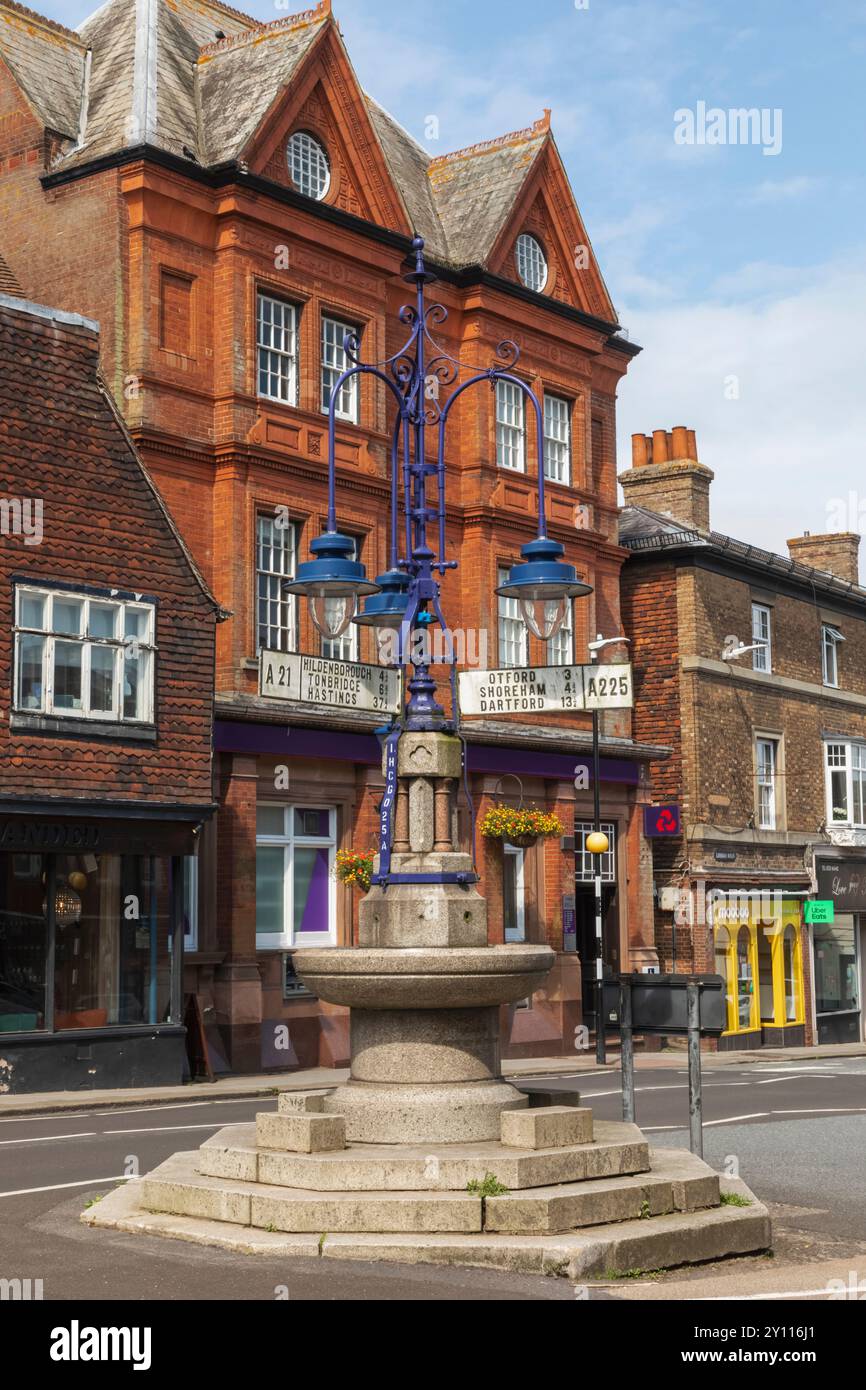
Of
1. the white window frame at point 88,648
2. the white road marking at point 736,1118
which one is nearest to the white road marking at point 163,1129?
the white road marking at point 736,1118

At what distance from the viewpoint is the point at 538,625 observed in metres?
11.1

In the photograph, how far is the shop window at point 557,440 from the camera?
103ft

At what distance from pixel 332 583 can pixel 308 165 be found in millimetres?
17793

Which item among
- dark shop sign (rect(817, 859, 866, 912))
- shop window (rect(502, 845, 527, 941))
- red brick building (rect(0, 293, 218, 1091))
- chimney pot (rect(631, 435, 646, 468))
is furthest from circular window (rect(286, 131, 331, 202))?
dark shop sign (rect(817, 859, 866, 912))

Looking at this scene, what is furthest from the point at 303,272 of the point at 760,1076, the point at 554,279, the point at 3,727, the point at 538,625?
the point at 538,625

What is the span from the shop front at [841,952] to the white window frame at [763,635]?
468cm

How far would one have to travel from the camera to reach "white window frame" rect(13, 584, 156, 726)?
806 inches

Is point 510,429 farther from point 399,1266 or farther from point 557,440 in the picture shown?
point 399,1266

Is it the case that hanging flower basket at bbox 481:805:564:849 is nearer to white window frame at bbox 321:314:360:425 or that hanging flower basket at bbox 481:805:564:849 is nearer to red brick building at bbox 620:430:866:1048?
red brick building at bbox 620:430:866:1048

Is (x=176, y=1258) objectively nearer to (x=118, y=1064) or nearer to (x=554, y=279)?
(x=118, y=1064)

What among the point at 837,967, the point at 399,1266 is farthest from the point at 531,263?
the point at 399,1266

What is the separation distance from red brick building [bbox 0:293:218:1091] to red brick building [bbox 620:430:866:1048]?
1351cm

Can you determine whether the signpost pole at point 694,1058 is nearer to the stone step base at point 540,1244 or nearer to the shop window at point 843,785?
the stone step base at point 540,1244

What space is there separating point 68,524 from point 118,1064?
680 centimetres
